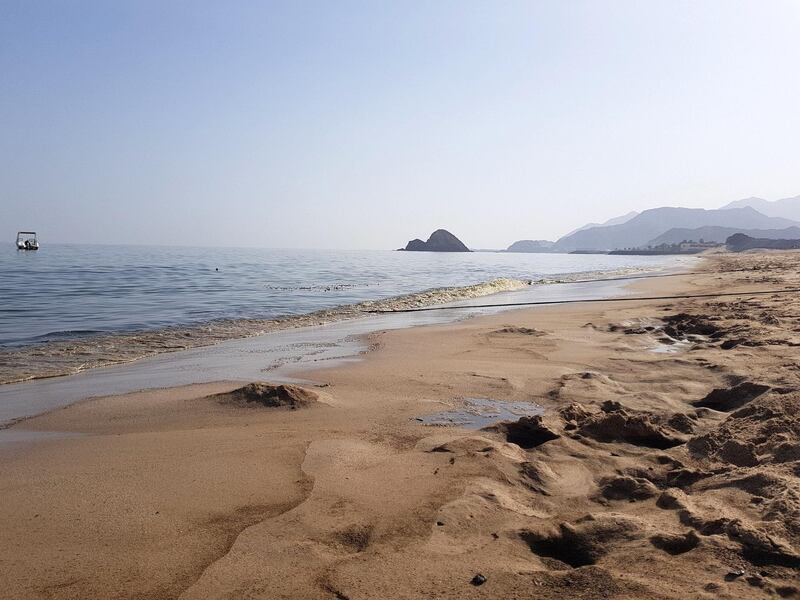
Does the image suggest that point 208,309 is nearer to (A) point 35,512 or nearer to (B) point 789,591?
(A) point 35,512

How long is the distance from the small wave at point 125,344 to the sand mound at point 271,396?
3694mm

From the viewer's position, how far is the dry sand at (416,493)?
2.37 m

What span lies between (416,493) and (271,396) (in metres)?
2.71

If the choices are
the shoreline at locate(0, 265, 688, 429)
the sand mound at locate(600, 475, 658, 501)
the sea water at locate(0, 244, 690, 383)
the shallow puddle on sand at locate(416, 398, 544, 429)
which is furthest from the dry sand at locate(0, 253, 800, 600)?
the sea water at locate(0, 244, 690, 383)

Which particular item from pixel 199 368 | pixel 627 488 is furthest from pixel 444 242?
pixel 627 488

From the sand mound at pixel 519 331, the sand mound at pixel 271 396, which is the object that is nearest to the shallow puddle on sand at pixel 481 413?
the sand mound at pixel 271 396

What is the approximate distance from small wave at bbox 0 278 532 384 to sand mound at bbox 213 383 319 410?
12.1 feet

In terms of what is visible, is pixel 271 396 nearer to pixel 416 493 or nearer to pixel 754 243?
pixel 416 493

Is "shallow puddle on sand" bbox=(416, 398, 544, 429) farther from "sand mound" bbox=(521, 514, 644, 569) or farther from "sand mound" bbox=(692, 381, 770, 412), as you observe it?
"sand mound" bbox=(521, 514, 644, 569)

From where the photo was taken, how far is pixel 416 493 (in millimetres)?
3287

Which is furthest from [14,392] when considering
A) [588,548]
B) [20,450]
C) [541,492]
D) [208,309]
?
[208,309]

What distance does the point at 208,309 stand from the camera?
15812 millimetres

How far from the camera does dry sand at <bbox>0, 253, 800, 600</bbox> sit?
2365mm

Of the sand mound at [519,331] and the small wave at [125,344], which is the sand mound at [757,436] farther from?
the small wave at [125,344]
